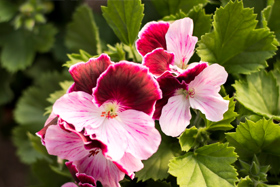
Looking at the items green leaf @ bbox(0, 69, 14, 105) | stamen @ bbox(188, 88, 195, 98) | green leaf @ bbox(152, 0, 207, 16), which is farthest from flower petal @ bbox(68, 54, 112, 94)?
green leaf @ bbox(0, 69, 14, 105)

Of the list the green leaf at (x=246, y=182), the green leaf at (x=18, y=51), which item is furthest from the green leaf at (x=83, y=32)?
the green leaf at (x=246, y=182)

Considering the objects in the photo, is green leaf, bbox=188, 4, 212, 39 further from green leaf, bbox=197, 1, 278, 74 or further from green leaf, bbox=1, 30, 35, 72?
green leaf, bbox=1, 30, 35, 72

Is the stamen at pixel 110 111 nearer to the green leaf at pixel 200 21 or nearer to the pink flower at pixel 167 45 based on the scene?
the pink flower at pixel 167 45

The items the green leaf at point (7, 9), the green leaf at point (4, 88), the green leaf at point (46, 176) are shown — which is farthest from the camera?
the green leaf at point (4, 88)

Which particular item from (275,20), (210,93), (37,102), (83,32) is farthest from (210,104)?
(37,102)

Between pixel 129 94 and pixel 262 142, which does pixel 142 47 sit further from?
pixel 262 142

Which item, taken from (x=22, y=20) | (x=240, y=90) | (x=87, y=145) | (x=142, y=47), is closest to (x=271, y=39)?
(x=240, y=90)

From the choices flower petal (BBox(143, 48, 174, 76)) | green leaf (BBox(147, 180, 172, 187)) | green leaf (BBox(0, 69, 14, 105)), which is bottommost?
green leaf (BBox(0, 69, 14, 105))
